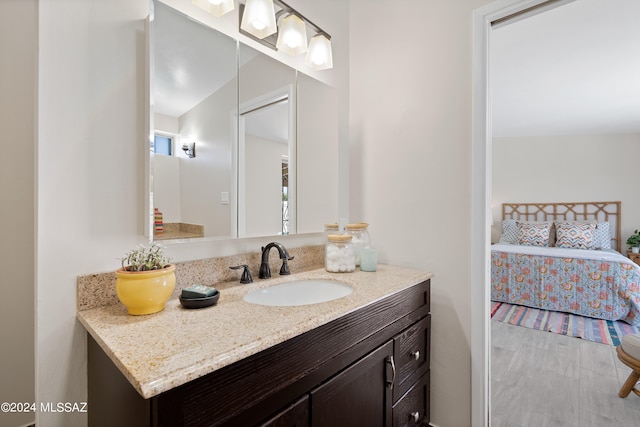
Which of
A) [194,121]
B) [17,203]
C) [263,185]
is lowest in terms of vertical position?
[17,203]

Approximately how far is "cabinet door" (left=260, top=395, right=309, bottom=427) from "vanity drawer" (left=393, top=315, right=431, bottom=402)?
496 mm

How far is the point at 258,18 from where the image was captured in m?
1.24

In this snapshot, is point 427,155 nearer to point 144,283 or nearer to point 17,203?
point 144,283

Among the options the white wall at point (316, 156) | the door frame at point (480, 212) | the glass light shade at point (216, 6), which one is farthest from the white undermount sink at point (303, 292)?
the glass light shade at point (216, 6)

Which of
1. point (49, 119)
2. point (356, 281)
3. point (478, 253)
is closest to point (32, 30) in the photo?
point (49, 119)

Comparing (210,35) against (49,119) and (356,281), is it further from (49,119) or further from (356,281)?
(356,281)

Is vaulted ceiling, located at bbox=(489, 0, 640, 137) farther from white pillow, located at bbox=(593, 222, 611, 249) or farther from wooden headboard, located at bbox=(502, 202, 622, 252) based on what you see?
white pillow, located at bbox=(593, 222, 611, 249)

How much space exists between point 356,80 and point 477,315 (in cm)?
148

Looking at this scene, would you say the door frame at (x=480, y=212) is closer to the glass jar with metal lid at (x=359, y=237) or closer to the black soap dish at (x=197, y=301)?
the glass jar with metal lid at (x=359, y=237)

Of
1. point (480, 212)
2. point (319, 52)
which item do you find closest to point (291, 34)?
point (319, 52)

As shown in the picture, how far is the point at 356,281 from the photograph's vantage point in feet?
4.16

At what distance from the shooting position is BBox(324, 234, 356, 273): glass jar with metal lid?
56.1 inches

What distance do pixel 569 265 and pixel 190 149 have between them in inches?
166

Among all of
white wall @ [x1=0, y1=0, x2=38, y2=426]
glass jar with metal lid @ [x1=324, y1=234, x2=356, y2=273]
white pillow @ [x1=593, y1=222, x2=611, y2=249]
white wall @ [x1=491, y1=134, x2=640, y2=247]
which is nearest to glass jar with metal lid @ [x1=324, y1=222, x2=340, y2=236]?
glass jar with metal lid @ [x1=324, y1=234, x2=356, y2=273]
